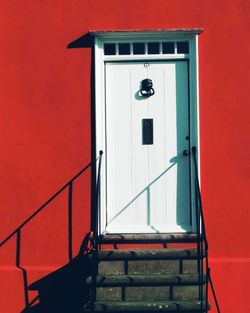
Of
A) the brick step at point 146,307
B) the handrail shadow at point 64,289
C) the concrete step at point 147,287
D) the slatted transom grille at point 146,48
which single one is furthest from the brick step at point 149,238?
the slatted transom grille at point 146,48

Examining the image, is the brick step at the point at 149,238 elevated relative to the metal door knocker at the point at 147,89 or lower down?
lower down

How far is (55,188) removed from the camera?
7422 millimetres

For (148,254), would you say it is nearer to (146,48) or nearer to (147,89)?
(147,89)

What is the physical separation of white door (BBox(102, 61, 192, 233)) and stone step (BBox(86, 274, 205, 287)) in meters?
0.88

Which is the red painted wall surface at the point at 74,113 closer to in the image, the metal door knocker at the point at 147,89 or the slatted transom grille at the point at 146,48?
the slatted transom grille at the point at 146,48

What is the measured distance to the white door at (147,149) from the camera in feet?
24.6

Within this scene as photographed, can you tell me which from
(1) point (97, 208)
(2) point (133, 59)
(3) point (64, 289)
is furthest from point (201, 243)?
(2) point (133, 59)

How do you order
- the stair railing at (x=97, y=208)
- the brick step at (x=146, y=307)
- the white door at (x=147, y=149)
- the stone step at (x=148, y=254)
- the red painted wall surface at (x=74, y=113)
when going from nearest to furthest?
the brick step at (x=146, y=307), the stair railing at (x=97, y=208), the stone step at (x=148, y=254), the red painted wall surface at (x=74, y=113), the white door at (x=147, y=149)

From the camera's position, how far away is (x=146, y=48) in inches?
298

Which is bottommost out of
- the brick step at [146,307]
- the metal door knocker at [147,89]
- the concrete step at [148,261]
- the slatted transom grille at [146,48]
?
the brick step at [146,307]

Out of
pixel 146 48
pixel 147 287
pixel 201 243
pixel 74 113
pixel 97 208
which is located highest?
pixel 146 48

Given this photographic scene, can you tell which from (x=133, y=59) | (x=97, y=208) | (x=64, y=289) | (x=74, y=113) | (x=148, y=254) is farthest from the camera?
(x=133, y=59)

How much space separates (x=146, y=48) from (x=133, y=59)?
8.4 inches

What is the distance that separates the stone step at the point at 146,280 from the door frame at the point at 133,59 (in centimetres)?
82
